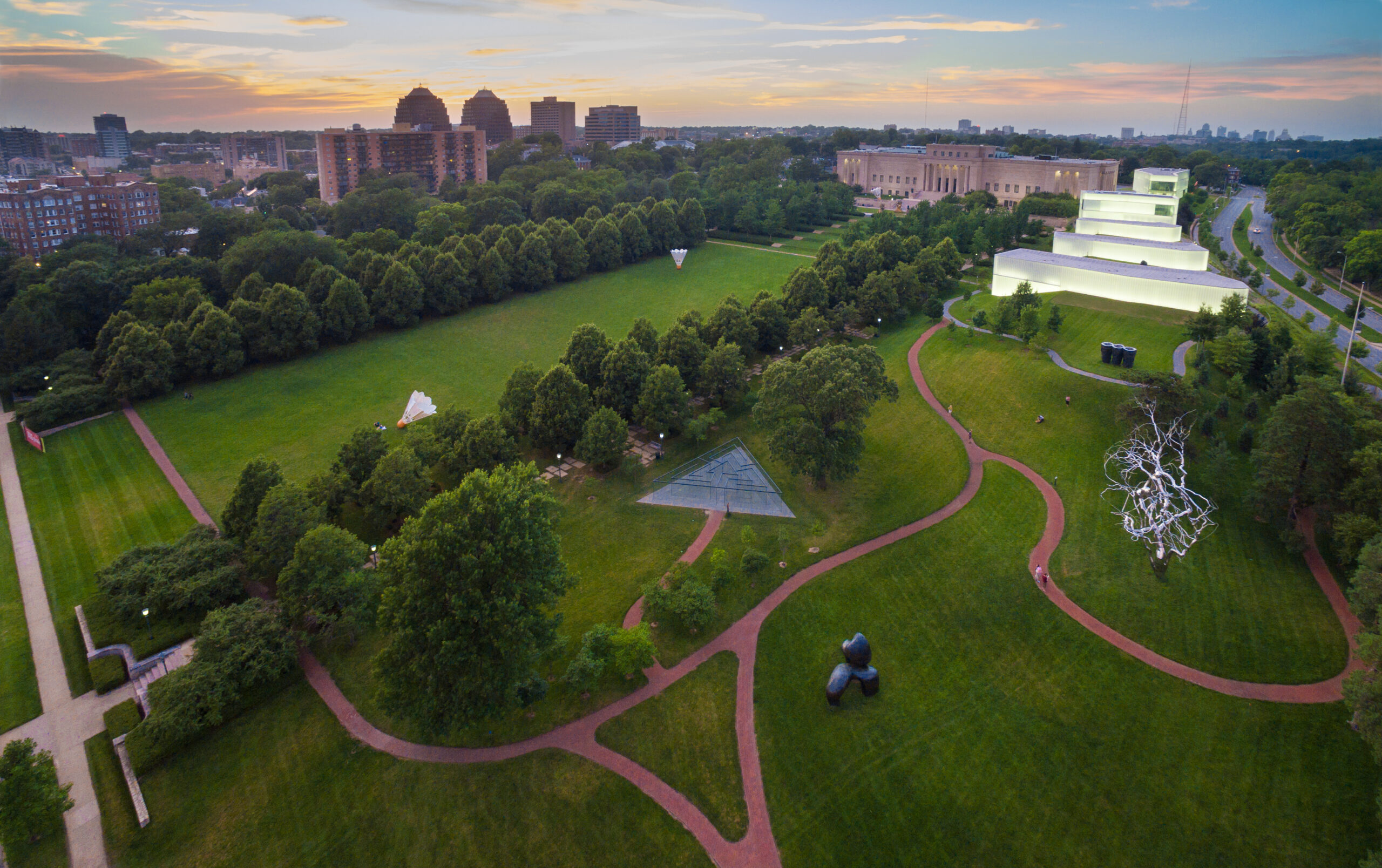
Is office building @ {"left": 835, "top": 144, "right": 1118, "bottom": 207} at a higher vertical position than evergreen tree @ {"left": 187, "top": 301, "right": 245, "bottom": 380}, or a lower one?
higher

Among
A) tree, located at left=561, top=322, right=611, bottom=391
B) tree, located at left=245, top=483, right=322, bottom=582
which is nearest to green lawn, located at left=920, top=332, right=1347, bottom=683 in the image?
tree, located at left=561, top=322, right=611, bottom=391

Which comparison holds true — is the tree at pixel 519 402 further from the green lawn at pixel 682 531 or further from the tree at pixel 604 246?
the tree at pixel 604 246

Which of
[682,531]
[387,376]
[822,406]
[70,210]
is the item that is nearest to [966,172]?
[822,406]

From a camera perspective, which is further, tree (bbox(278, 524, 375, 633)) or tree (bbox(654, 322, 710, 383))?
tree (bbox(654, 322, 710, 383))

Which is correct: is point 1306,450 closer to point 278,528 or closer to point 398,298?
point 278,528

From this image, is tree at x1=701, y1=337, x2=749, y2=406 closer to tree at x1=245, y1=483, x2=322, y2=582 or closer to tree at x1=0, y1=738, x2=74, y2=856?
tree at x1=245, y1=483, x2=322, y2=582

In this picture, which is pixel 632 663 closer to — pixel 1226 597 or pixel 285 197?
pixel 1226 597

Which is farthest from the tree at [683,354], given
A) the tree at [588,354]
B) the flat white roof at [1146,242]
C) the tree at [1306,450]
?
the flat white roof at [1146,242]
